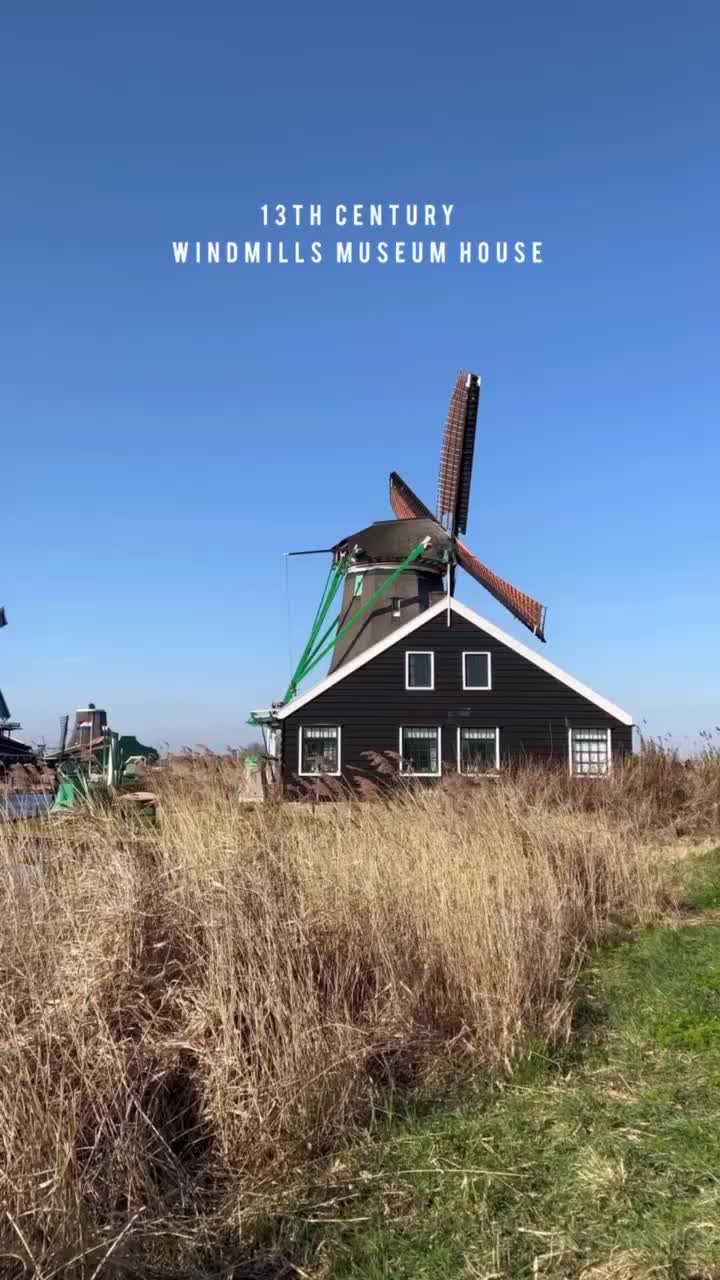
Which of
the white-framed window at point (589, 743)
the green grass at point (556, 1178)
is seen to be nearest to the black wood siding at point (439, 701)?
the white-framed window at point (589, 743)

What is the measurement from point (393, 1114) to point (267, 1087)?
69cm

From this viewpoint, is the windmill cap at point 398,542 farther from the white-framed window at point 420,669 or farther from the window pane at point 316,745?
the window pane at point 316,745

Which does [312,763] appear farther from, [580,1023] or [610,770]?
[580,1023]

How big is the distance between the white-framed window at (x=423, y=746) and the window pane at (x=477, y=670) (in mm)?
1730

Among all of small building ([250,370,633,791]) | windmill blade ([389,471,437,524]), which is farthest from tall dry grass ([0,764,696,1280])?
windmill blade ([389,471,437,524])

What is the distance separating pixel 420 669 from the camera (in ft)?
97.3

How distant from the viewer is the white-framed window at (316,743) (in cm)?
2952

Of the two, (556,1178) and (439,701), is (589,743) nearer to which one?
(439,701)

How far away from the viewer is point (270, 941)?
4.83m

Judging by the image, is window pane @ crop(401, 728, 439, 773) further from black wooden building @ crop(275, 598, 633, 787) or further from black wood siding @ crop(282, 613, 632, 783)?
black wood siding @ crop(282, 613, 632, 783)

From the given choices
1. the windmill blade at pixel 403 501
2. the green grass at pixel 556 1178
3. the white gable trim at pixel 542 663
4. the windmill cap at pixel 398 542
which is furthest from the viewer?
the windmill blade at pixel 403 501

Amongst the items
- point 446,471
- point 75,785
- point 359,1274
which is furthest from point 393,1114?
point 446,471

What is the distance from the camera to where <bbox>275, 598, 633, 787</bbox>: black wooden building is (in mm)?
29312

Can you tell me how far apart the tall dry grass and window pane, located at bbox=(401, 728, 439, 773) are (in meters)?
22.5
